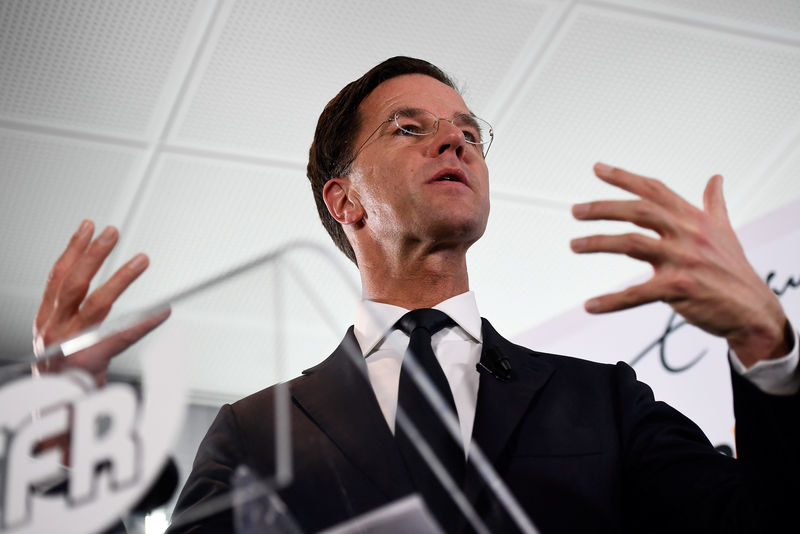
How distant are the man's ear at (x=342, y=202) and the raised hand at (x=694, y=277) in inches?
34.9

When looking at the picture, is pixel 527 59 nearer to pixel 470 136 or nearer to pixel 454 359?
pixel 470 136

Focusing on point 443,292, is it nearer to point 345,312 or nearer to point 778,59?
point 345,312

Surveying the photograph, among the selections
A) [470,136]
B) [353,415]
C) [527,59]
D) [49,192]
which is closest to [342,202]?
[470,136]

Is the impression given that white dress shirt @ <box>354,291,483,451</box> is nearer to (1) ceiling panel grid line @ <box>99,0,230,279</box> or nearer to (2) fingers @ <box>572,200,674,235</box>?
(2) fingers @ <box>572,200,674,235</box>

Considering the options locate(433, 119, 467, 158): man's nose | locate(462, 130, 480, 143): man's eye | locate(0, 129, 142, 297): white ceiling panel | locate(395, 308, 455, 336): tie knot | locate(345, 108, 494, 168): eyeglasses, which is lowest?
locate(395, 308, 455, 336): tie knot

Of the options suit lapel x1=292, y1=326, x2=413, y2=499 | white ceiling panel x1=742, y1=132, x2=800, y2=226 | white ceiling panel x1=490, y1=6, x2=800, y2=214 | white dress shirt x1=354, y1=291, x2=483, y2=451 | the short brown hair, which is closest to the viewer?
suit lapel x1=292, y1=326, x2=413, y2=499

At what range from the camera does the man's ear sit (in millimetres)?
1865

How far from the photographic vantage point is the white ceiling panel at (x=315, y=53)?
292cm

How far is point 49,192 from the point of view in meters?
3.48

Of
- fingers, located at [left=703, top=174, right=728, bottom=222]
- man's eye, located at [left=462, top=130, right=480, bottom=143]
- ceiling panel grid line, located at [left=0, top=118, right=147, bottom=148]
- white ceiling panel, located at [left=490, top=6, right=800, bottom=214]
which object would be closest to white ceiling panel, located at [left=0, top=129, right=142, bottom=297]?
ceiling panel grid line, located at [left=0, top=118, right=147, bottom=148]

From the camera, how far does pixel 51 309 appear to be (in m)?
0.88

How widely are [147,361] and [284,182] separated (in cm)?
272

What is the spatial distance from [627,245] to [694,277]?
0.07 m

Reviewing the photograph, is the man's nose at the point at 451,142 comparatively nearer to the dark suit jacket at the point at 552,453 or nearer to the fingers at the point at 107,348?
the dark suit jacket at the point at 552,453
